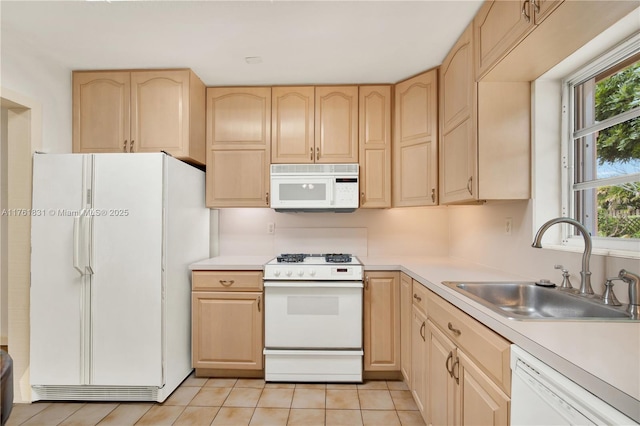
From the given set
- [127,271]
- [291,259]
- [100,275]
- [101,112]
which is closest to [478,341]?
[291,259]

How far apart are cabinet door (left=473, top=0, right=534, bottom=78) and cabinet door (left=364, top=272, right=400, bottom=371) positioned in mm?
1509

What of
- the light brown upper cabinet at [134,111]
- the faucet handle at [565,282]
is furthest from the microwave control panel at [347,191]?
the faucet handle at [565,282]

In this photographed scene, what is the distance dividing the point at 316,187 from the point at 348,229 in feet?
2.00

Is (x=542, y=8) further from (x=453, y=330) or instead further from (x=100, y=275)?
(x=100, y=275)

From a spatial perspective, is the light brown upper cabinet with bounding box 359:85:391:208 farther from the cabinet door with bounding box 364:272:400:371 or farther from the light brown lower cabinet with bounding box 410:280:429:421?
the light brown lower cabinet with bounding box 410:280:429:421

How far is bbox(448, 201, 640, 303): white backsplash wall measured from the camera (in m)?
1.23

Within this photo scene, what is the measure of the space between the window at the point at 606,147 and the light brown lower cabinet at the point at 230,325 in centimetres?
205

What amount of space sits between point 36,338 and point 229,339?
1.24 m

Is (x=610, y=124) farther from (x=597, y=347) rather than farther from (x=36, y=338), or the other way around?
(x=36, y=338)

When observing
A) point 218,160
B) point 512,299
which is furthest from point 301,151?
point 512,299

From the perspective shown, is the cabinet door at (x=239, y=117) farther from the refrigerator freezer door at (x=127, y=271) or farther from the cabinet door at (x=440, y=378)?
the cabinet door at (x=440, y=378)

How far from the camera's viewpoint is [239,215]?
2.87 m

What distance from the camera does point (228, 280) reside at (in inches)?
89.0

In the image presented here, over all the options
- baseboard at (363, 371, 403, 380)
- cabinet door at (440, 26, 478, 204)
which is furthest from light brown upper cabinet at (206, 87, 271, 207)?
baseboard at (363, 371, 403, 380)
